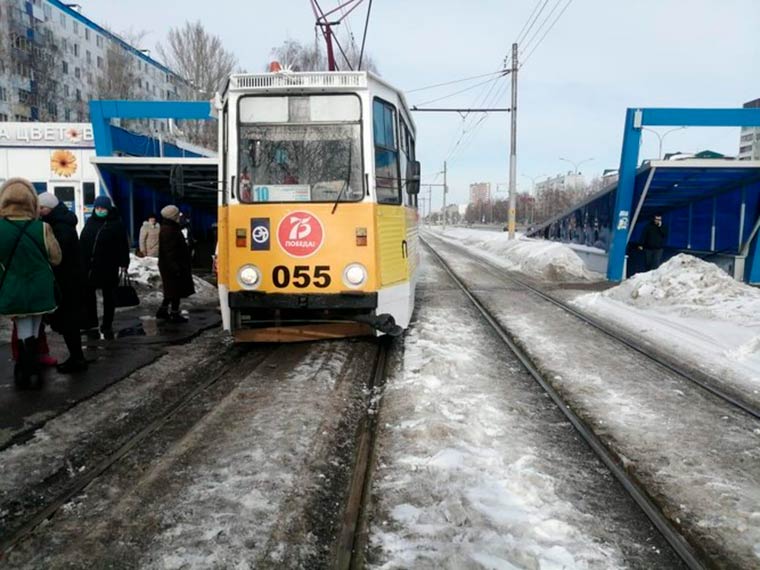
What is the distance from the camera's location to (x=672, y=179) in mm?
14703

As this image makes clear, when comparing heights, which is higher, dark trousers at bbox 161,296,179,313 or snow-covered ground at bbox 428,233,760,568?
dark trousers at bbox 161,296,179,313

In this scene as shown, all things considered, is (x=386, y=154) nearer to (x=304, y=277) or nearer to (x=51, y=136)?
(x=304, y=277)

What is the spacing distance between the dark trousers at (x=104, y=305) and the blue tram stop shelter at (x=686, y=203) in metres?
12.0

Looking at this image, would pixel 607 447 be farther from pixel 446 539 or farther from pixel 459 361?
pixel 459 361

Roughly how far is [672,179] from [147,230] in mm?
12738

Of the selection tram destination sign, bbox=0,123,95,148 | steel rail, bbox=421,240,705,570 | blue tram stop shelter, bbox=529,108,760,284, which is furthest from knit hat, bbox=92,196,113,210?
tram destination sign, bbox=0,123,95,148

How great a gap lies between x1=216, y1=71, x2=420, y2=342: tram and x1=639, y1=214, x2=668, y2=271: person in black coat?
10.3 metres

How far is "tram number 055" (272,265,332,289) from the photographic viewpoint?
644 cm

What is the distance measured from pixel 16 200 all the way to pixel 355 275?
3.29 meters

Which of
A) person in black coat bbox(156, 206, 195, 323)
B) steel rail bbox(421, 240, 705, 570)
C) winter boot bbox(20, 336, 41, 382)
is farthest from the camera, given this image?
person in black coat bbox(156, 206, 195, 323)

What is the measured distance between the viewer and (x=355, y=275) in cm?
643

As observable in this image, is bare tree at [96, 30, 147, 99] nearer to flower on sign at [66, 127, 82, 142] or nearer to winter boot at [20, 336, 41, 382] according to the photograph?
flower on sign at [66, 127, 82, 142]

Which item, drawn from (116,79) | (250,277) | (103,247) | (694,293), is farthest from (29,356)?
(116,79)

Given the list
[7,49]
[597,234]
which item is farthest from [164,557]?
[7,49]
